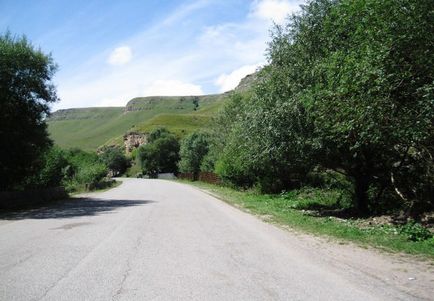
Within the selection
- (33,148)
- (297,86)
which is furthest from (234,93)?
(297,86)

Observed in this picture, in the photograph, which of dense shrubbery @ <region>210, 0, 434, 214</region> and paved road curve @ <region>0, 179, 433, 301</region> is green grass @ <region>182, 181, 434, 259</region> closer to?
paved road curve @ <region>0, 179, 433, 301</region>

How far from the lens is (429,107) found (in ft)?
32.1

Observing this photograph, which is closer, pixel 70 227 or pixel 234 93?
pixel 70 227

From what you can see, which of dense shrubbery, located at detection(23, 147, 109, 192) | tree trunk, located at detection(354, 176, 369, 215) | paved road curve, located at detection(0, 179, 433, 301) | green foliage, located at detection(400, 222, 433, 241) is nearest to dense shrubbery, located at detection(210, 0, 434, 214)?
tree trunk, located at detection(354, 176, 369, 215)

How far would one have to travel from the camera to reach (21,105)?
81.3ft

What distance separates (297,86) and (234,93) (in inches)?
1417

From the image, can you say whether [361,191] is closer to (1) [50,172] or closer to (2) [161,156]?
(1) [50,172]

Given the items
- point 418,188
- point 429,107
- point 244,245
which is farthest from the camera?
point 418,188

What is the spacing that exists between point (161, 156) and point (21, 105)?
9353 cm

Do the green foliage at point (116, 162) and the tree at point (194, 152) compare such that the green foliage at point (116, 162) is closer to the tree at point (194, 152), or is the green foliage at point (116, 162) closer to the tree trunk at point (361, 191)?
the tree at point (194, 152)

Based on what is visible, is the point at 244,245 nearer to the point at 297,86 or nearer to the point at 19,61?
the point at 297,86

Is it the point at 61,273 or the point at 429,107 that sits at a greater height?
the point at 429,107

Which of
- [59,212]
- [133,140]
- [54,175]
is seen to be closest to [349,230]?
[59,212]

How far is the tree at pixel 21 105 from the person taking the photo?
23.7 meters
